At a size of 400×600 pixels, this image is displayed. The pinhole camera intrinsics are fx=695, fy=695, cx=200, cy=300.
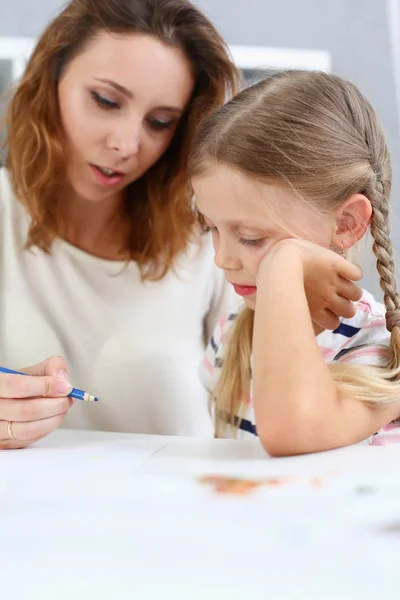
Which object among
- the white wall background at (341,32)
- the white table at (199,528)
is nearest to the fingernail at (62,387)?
the white table at (199,528)

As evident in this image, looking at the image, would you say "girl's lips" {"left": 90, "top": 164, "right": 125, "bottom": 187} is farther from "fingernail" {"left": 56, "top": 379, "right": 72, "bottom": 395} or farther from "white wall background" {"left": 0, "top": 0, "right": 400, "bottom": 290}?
"white wall background" {"left": 0, "top": 0, "right": 400, "bottom": 290}

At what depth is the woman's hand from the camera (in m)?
0.74

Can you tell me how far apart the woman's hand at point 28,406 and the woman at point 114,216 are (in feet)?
1.11

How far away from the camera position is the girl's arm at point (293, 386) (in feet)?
2.06

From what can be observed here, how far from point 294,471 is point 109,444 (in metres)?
0.25

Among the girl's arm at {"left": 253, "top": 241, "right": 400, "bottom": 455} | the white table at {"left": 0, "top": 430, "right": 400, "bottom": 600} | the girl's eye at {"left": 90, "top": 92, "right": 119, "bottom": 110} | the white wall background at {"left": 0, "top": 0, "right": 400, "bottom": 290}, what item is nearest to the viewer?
the white table at {"left": 0, "top": 430, "right": 400, "bottom": 600}

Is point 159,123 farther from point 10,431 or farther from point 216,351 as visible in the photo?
point 10,431

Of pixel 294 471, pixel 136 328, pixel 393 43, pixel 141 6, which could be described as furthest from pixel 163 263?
pixel 393 43

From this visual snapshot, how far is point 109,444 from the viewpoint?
75 centimetres

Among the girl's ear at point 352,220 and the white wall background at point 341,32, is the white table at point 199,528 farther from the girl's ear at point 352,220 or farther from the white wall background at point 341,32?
the white wall background at point 341,32

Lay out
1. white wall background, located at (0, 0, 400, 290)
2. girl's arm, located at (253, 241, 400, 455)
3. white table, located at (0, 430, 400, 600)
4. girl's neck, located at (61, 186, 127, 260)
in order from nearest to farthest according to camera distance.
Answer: white table, located at (0, 430, 400, 600) < girl's arm, located at (253, 241, 400, 455) < girl's neck, located at (61, 186, 127, 260) < white wall background, located at (0, 0, 400, 290)

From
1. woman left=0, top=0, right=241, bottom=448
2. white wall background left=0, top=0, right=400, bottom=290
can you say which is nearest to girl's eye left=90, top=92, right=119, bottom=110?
woman left=0, top=0, right=241, bottom=448

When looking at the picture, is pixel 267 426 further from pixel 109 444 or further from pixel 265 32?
pixel 265 32

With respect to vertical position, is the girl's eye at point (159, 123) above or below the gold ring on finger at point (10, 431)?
above
